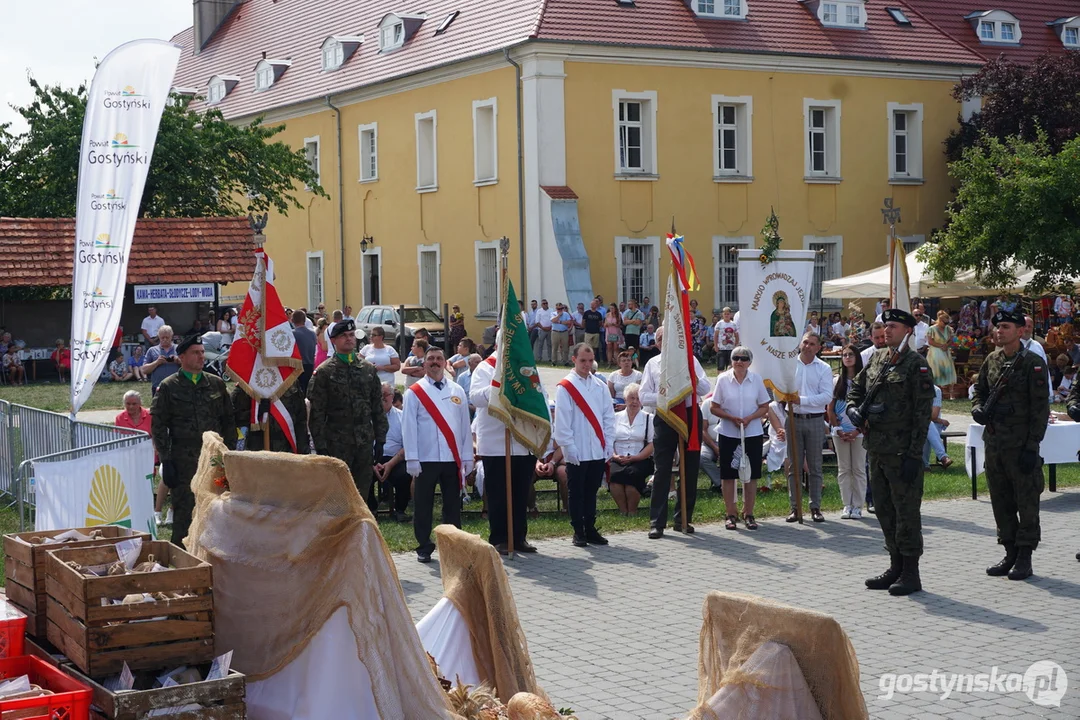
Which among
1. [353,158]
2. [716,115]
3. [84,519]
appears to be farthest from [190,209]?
[84,519]

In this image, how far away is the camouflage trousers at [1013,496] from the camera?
10797 millimetres

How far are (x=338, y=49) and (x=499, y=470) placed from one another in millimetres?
35371

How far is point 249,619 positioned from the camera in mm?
5398

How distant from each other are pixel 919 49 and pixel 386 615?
3951cm

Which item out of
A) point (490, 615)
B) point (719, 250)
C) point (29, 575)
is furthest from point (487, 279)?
point (29, 575)

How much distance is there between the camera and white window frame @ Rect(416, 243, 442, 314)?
41438 millimetres

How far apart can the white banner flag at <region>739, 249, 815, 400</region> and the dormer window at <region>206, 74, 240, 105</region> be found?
4219cm

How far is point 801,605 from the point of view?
32.9 feet

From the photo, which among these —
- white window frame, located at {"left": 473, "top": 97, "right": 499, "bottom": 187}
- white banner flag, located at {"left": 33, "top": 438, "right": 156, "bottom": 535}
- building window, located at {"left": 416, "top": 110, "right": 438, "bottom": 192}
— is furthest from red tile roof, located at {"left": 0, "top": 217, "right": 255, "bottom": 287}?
white banner flag, located at {"left": 33, "top": 438, "right": 156, "bottom": 535}

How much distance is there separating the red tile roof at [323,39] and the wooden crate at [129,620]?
105 feet

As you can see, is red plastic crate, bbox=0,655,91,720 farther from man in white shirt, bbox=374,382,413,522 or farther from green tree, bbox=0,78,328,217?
green tree, bbox=0,78,328,217

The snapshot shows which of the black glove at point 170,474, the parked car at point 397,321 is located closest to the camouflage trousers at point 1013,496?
the black glove at point 170,474

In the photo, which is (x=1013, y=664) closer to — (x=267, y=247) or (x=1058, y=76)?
(x=1058, y=76)

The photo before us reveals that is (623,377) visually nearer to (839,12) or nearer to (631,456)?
(631,456)
